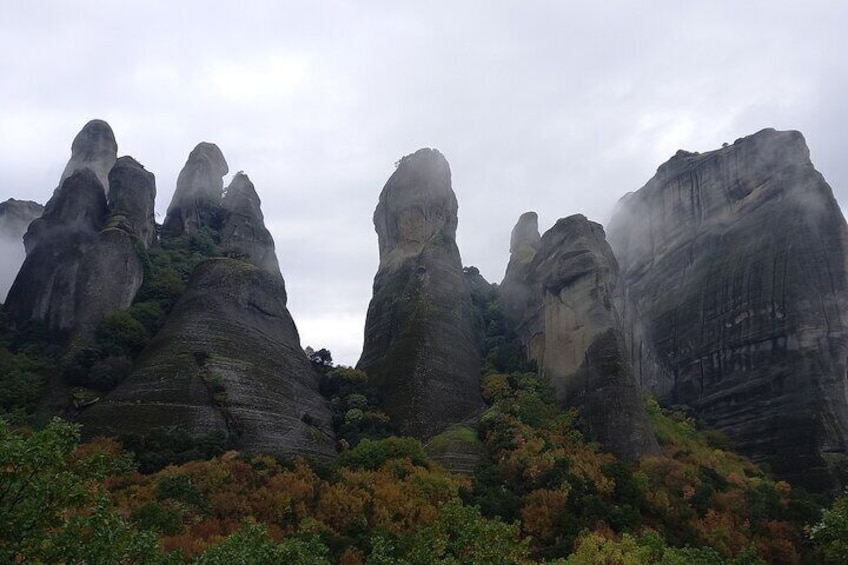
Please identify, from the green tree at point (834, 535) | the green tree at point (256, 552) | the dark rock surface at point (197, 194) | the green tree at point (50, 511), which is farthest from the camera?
the dark rock surface at point (197, 194)

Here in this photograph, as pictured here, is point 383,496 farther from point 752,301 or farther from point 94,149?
point 94,149

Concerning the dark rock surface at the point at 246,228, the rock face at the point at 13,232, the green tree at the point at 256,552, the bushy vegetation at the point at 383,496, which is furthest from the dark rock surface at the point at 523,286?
the rock face at the point at 13,232

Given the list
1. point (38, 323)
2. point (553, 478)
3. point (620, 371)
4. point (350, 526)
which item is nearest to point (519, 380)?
point (620, 371)

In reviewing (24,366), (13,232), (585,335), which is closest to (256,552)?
(585,335)

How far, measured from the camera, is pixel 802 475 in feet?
149

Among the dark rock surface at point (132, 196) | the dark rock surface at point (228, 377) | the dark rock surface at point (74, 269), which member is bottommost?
the dark rock surface at point (228, 377)

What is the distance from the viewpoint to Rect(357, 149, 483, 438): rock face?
50.3 m

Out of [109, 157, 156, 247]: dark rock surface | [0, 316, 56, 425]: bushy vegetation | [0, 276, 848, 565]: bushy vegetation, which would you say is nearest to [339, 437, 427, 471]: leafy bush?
[0, 276, 848, 565]: bushy vegetation

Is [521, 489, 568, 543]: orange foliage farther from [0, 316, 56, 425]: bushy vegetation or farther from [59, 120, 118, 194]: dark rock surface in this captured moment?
[59, 120, 118, 194]: dark rock surface

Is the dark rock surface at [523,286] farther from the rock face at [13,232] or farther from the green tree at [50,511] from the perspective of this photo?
the rock face at [13,232]

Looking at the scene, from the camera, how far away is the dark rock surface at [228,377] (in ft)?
131

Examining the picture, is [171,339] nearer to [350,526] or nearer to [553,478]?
[350,526]

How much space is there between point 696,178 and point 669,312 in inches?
551

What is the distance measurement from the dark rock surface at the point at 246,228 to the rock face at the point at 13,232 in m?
22.1
